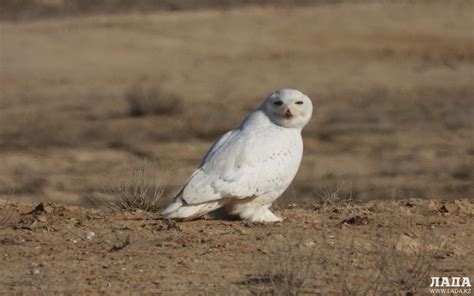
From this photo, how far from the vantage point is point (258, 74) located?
2942 cm

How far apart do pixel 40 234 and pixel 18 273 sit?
1.19 m

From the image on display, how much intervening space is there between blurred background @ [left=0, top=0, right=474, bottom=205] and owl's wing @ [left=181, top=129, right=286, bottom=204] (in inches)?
123

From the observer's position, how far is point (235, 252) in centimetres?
925

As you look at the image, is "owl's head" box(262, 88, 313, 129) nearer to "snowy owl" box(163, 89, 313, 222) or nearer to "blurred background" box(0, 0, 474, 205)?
"snowy owl" box(163, 89, 313, 222)

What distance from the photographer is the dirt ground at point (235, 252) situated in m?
8.34

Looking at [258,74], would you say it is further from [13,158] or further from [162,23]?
[13,158]

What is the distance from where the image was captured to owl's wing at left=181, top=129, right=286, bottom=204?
9.83m

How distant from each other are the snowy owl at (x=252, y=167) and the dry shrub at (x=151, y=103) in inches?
567

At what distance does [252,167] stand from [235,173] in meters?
0.14

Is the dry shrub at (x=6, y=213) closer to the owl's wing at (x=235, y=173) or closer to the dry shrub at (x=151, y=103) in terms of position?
the owl's wing at (x=235, y=173)

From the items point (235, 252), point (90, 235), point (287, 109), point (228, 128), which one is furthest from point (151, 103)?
point (235, 252)

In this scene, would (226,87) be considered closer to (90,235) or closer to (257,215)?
(257,215)

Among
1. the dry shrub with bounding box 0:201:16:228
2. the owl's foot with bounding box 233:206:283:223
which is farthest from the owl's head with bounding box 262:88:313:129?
the dry shrub with bounding box 0:201:16:228

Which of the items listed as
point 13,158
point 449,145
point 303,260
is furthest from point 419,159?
point 303,260
